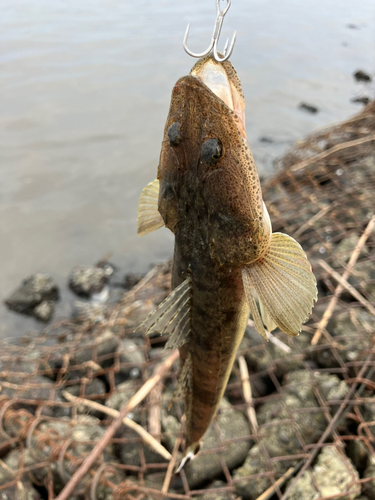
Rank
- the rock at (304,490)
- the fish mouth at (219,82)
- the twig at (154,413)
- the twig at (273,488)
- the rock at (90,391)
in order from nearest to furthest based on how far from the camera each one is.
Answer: the fish mouth at (219,82), the rock at (304,490), the twig at (273,488), the twig at (154,413), the rock at (90,391)

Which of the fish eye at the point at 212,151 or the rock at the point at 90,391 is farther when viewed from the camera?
the rock at the point at 90,391

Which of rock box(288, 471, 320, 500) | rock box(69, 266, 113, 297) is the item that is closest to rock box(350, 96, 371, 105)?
rock box(69, 266, 113, 297)

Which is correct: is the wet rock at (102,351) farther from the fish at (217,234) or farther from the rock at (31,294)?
the fish at (217,234)

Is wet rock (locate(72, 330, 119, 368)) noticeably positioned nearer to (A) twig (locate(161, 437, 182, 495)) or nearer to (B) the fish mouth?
(A) twig (locate(161, 437, 182, 495))

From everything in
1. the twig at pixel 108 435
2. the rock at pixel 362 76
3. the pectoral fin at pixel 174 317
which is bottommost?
the twig at pixel 108 435

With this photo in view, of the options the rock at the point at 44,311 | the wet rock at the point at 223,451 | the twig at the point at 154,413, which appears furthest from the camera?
the rock at the point at 44,311

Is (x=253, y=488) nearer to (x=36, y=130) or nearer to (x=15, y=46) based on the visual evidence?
(x=36, y=130)

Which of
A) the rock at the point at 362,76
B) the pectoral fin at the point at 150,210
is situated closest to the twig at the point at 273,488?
the pectoral fin at the point at 150,210

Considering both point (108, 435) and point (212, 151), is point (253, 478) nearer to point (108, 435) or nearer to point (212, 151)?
point (108, 435)
